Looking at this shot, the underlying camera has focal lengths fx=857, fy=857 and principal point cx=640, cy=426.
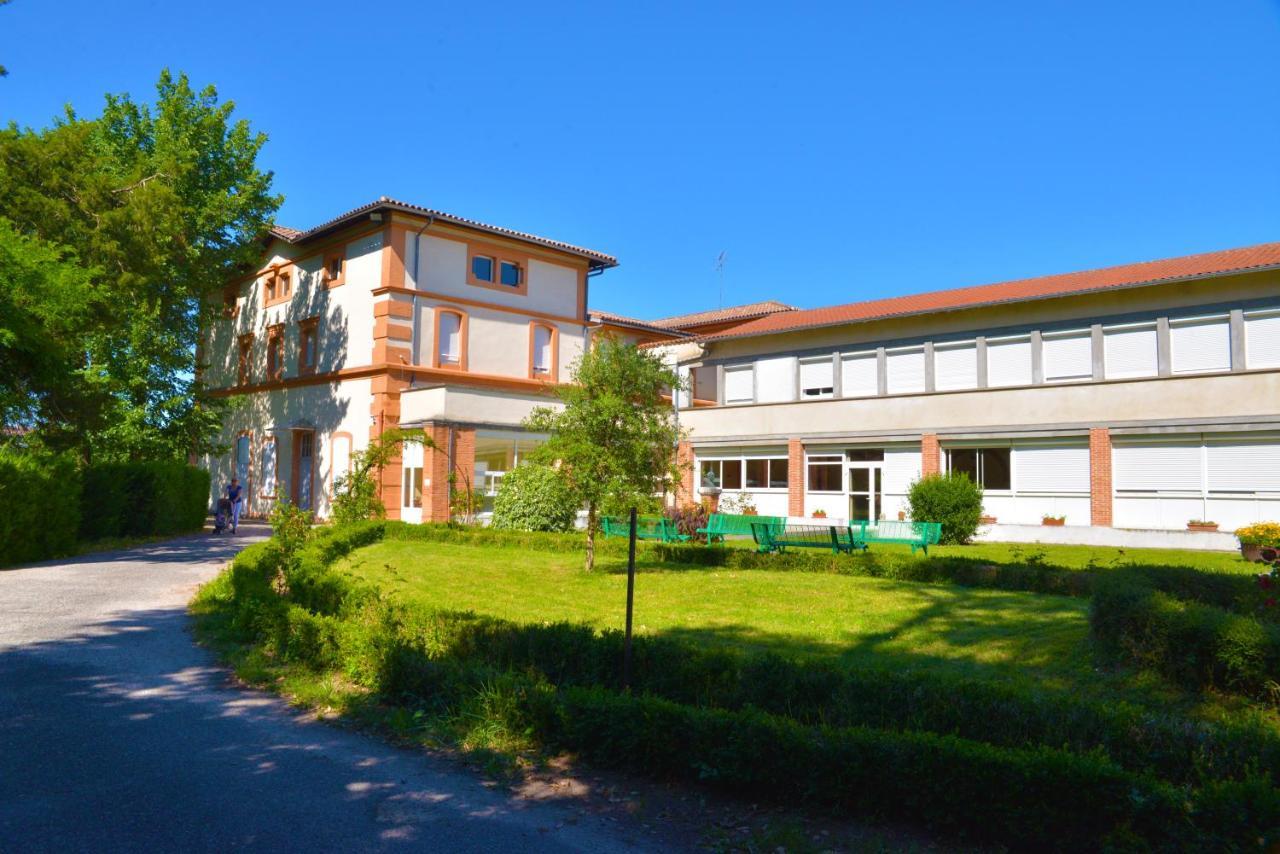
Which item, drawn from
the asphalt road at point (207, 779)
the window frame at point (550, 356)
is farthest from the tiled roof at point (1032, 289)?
the asphalt road at point (207, 779)

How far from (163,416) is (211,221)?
7046mm

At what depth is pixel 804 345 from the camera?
98.2ft

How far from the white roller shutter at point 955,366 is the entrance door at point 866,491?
3.28 meters

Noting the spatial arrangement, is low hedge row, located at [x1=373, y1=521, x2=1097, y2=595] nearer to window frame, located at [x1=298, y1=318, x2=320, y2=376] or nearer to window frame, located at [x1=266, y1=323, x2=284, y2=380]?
window frame, located at [x1=298, y1=318, x2=320, y2=376]

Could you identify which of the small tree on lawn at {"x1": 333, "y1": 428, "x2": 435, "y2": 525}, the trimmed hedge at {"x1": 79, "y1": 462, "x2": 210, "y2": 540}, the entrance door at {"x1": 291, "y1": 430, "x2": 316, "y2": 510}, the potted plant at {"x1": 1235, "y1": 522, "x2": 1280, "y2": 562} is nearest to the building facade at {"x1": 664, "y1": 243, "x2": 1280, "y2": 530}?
the potted plant at {"x1": 1235, "y1": 522, "x2": 1280, "y2": 562}

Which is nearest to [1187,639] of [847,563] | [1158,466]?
[847,563]

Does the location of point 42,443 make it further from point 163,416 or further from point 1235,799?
point 1235,799

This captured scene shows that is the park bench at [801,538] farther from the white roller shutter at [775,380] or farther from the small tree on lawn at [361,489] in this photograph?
the white roller shutter at [775,380]

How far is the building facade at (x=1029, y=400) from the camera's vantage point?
2147 cm

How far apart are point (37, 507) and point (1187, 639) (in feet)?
59.8

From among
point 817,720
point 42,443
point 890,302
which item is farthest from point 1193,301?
point 42,443

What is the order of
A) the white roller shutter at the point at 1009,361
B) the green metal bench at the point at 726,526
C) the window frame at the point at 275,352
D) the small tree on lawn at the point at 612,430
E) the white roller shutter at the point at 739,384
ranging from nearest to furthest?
the small tree on lawn at the point at 612,430 < the green metal bench at the point at 726,526 < the white roller shutter at the point at 1009,361 < the white roller shutter at the point at 739,384 < the window frame at the point at 275,352

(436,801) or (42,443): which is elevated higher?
(42,443)

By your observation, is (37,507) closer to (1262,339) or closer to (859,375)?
(859,375)
